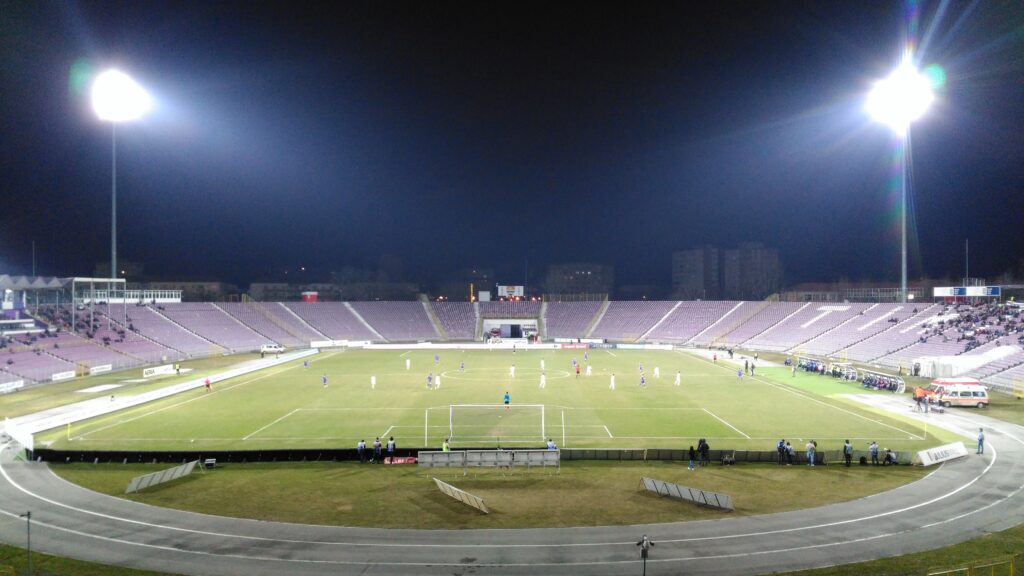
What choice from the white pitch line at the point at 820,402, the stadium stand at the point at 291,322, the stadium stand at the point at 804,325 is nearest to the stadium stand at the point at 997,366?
the white pitch line at the point at 820,402

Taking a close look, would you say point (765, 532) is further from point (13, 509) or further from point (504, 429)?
point (13, 509)

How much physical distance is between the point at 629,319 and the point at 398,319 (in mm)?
38584

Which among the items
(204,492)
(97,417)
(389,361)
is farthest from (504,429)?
(389,361)

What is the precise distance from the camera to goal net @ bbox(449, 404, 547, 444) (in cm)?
3097

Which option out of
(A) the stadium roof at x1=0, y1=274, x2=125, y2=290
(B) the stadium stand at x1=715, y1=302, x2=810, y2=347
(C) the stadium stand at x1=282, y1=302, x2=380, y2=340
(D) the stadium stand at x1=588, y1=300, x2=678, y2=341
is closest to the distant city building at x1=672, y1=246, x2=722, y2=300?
(D) the stadium stand at x1=588, y1=300, x2=678, y2=341

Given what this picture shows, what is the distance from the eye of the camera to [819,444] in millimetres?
29641

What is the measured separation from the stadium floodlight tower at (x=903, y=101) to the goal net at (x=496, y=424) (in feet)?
154

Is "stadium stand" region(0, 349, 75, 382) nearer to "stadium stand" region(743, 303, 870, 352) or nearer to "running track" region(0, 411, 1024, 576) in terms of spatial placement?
"running track" region(0, 411, 1024, 576)

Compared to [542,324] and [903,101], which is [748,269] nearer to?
[542,324]

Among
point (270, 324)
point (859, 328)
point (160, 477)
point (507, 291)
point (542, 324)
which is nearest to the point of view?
point (160, 477)

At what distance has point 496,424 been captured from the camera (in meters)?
34.4

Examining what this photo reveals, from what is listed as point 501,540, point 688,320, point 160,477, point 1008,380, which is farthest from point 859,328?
point 160,477

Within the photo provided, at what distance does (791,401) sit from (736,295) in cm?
11646

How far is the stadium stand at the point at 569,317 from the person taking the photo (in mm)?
102875
